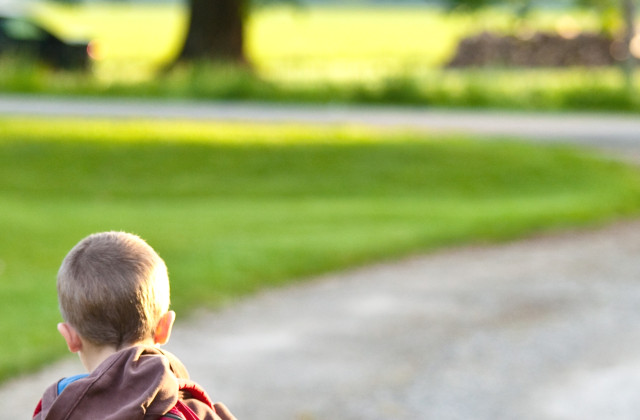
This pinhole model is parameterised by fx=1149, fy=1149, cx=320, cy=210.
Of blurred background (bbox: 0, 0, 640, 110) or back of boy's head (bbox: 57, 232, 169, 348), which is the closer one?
back of boy's head (bbox: 57, 232, 169, 348)

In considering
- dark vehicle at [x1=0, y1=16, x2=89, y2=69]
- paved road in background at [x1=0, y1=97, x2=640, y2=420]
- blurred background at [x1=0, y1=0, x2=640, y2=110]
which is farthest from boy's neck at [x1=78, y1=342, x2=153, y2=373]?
dark vehicle at [x1=0, y1=16, x2=89, y2=69]

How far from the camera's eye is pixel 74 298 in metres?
2.38

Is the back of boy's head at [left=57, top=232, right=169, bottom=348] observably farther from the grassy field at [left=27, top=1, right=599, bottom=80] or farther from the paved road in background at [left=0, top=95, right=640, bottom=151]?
the grassy field at [left=27, top=1, right=599, bottom=80]

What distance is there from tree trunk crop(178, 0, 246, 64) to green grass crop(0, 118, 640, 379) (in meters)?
6.30

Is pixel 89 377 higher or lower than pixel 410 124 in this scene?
higher

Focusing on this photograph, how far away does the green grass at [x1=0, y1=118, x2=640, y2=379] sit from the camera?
843 centimetres

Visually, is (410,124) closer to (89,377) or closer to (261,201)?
(261,201)

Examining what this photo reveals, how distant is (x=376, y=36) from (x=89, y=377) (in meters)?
46.3

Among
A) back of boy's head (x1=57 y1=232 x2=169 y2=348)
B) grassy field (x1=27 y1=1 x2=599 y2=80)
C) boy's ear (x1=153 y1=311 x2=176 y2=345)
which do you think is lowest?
grassy field (x1=27 y1=1 x2=599 y2=80)

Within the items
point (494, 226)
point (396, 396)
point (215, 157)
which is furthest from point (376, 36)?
point (396, 396)

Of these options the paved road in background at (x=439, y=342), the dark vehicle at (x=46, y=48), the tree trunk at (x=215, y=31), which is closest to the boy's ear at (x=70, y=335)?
the paved road in background at (x=439, y=342)

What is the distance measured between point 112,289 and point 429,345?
436 centimetres

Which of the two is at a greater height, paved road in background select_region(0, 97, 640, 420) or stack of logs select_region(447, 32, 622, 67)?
paved road in background select_region(0, 97, 640, 420)

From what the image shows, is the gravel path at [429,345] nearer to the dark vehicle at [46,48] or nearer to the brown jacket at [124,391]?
the brown jacket at [124,391]
